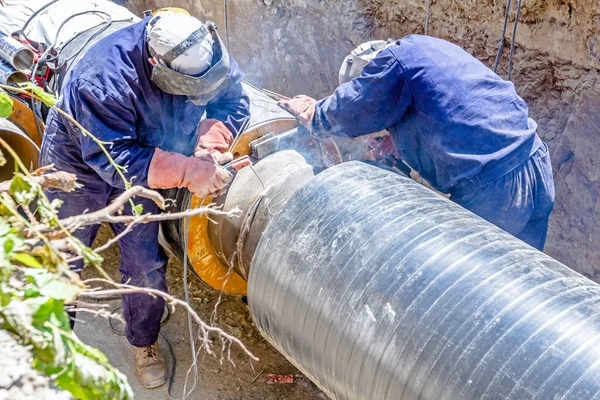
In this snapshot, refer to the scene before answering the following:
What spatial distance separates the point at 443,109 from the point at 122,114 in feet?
4.93

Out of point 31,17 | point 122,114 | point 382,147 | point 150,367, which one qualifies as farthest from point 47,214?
point 31,17

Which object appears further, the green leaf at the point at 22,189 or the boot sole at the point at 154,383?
the boot sole at the point at 154,383

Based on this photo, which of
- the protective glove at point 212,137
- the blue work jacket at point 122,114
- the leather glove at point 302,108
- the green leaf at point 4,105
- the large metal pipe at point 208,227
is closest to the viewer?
the green leaf at point 4,105

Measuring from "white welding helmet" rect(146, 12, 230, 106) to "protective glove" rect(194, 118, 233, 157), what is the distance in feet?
0.83

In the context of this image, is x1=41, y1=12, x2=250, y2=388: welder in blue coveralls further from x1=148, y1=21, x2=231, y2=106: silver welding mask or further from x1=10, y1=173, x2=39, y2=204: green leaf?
x1=10, y1=173, x2=39, y2=204: green leaf

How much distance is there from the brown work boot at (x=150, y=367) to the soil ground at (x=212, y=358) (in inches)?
2.0

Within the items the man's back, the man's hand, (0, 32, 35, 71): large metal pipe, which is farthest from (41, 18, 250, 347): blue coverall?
the man's back

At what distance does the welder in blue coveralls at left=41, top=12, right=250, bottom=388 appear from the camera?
9.21ft

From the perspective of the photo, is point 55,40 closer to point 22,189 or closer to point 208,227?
point 208,227

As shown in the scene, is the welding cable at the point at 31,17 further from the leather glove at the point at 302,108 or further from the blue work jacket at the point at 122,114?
the leather glove at the point at 302,108

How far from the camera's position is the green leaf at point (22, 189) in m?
1.25

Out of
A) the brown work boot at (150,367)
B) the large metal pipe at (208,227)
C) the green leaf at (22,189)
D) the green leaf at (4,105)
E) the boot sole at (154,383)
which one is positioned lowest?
the boot sole at (154,383)

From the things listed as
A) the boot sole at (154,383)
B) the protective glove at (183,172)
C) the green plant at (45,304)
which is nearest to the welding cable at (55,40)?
the protective glove at (183,172)

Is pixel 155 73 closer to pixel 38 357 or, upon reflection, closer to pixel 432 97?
pixel 432 97
